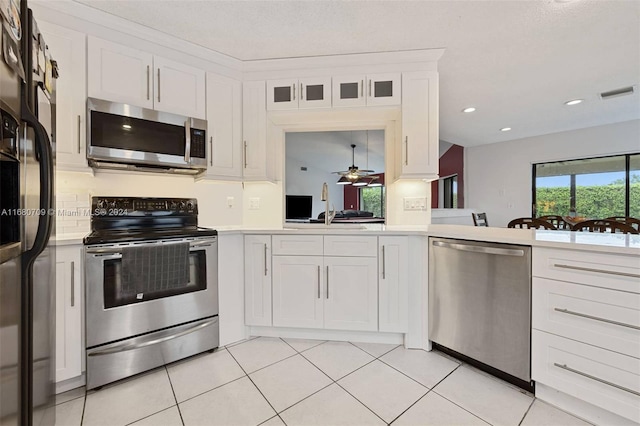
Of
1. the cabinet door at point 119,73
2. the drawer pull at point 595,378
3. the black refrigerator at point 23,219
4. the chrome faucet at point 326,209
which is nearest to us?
the black refrigerator at point 23,219

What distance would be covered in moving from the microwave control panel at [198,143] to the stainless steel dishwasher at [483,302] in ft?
6.33

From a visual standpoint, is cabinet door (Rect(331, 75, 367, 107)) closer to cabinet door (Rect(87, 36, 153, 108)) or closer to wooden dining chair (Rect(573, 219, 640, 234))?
cabinet door (Rect(87, 36, 153, 108))

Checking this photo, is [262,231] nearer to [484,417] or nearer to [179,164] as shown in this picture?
[179,164]

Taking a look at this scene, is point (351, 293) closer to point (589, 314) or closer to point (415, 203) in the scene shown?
point (415, 203)

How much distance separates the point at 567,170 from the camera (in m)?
4.71

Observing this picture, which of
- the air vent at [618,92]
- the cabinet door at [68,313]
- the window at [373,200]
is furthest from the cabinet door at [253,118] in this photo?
the air vent at [618,92]

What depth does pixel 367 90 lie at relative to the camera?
2.26 meters

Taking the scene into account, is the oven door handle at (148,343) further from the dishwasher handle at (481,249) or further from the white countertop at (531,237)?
the dishwasher handle at (481,249)

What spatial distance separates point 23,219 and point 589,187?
6.71 meters

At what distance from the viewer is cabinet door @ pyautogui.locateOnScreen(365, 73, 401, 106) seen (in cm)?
225

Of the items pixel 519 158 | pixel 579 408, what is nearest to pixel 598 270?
pixel 579 408

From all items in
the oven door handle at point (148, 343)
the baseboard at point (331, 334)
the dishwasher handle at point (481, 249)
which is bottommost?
the baseboard at point (331, 334)

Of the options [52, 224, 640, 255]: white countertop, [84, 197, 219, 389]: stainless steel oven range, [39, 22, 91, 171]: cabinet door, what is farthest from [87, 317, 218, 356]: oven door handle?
[39, 22, 91, 171]: cabinet door

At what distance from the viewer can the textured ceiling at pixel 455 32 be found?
172 cm
